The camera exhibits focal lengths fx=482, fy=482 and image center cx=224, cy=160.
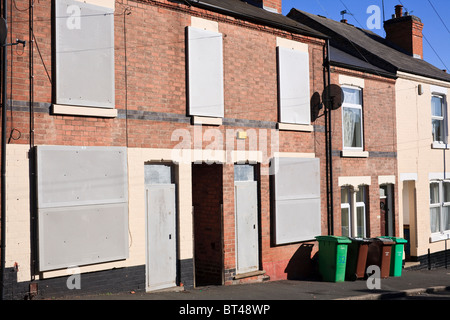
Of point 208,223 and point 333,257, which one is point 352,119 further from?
point 208,223

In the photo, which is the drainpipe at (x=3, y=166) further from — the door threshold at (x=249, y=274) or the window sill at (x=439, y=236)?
the window sill at (x=439, y=236)

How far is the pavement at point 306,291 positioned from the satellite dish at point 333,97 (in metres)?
4.60

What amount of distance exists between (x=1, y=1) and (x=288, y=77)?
6.81 metres

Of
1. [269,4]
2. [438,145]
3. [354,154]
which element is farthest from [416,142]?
[269,4]

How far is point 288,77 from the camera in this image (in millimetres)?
12109

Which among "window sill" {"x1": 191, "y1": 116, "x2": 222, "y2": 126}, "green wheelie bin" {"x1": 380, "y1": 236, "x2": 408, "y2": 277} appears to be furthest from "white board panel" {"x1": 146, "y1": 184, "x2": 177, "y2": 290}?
"green wheelie bin" {"x1": 380, "y1": 236, "x2": 408, "y2": 277}

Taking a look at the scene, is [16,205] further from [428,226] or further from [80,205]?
[428,226]

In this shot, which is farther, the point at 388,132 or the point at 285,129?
the point at 388,132

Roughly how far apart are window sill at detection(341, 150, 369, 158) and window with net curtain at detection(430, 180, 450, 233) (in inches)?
170

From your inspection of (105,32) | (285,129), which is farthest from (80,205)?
(285,129)

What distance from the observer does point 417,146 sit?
16109 millimetres

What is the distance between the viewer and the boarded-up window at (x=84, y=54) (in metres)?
8.17

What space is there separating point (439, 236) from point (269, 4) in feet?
32.6

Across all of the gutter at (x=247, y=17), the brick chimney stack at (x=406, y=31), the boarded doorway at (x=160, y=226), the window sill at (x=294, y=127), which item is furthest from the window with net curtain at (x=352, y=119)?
the brick chimney stack at (x=406, y=31)
